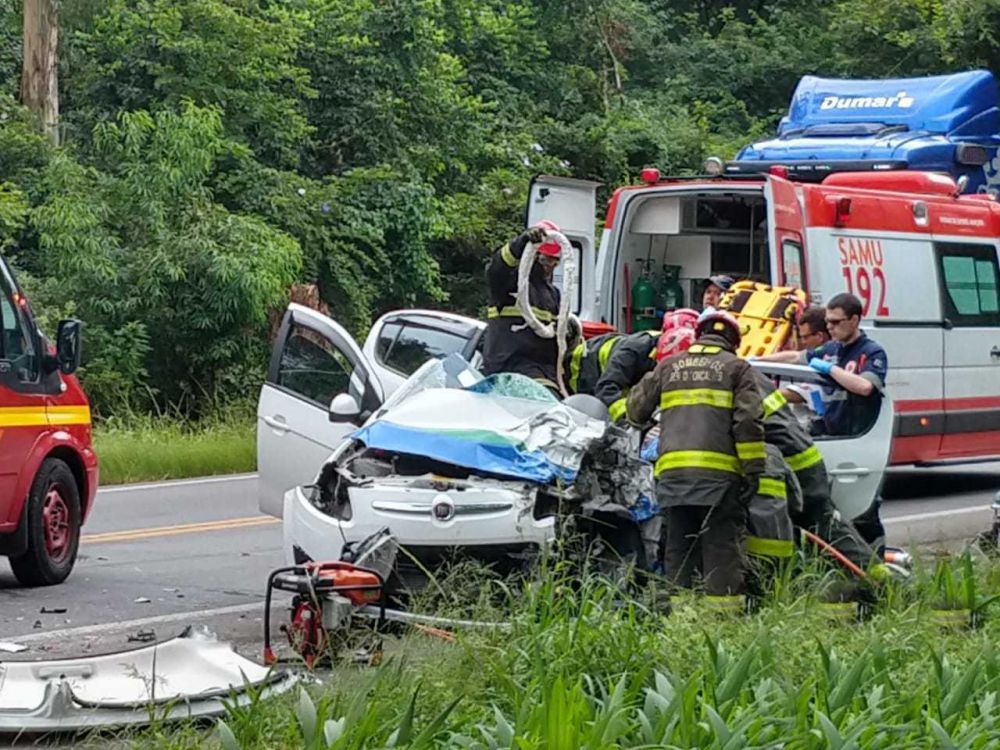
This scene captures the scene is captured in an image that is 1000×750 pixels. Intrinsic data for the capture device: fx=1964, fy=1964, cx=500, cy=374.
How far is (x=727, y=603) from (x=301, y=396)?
3520mm

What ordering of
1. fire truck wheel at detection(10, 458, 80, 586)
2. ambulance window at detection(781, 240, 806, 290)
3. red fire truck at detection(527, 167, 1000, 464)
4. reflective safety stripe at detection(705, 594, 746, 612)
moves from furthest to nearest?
red fire truck at detection(527, 167, 1000, 464), ambulance window at detection(781, 240, 806, 290), fire truck wheel at detection(10, 458, 80, 586), reflective safety stripe at detection(705, 594, 746, 612)

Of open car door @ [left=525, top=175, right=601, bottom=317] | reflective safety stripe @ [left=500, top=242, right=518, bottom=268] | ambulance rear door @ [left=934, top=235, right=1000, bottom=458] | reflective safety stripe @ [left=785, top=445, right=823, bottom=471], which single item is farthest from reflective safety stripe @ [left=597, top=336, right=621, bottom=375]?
ambulance rear door @ [left=934, top=235, right=1000, bottom=458]

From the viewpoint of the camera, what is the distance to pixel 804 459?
931 cm

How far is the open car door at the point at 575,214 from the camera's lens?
14656 millimetres

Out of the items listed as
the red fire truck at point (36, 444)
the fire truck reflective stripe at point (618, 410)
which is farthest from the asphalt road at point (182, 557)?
the fire truck reflective stripe at point (618, 410)

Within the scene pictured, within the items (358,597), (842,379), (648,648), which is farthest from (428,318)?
(648,648)

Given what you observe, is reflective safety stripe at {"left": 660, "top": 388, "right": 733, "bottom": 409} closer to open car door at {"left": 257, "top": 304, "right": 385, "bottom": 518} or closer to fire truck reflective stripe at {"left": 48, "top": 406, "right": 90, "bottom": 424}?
open car door at {"left": 257, "top": 304, "right": 385, "bottom": 518}

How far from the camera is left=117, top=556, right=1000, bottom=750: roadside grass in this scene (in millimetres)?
5641

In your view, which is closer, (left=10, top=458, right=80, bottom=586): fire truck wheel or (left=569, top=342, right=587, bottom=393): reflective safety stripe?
(left=10, top=458, right=80, bottom=586): fire truck wheel

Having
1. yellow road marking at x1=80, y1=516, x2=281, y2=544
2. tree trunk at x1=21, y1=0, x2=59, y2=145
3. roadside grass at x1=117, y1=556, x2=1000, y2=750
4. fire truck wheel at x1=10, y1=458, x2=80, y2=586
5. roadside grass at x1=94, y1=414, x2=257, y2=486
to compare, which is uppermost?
tree trunk at x1=21, y1=0, x2=59, y2=145

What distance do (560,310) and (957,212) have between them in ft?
19.4

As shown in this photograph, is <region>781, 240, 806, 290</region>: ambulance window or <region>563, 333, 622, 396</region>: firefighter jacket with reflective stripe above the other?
<region>781, 240, 806, 290</region>: ambulance window

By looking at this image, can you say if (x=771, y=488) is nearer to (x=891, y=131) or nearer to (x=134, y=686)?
(x=134, y=686)

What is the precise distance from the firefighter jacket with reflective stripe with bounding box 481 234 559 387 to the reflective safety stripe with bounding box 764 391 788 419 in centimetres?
209
